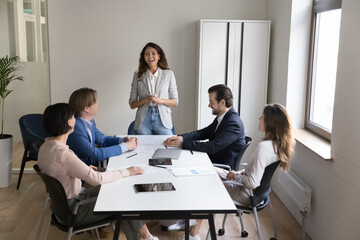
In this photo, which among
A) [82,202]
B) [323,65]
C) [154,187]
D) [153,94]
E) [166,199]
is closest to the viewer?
[166,199]

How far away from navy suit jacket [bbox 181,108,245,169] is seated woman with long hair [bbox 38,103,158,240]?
0.80 metres

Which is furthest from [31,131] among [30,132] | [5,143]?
[5,143]

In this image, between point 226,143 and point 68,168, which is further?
point 226,143

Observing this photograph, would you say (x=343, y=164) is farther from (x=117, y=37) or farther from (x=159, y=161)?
(x=117, y=37)

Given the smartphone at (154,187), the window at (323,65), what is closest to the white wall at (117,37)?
the window at (323,65)

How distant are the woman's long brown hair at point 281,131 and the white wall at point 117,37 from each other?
101 inches

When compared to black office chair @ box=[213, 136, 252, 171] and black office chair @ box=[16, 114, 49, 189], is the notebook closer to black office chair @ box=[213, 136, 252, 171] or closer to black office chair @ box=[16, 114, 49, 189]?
black office chair @ box=[213, 136, 252, 171]

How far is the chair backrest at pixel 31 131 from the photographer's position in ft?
15.8

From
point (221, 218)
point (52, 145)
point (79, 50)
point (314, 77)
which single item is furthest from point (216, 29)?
point (52, 145)

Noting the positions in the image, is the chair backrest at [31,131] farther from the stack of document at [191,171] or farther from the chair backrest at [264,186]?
the chair backrest at [264,186]

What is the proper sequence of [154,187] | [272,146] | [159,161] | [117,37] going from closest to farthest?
1. [154,187]
2. [272,146]
3. [159,161]
4. [117,37]

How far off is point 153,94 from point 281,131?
179cm

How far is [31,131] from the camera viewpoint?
4.87 meters

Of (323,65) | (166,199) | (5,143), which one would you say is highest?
(323,65)
